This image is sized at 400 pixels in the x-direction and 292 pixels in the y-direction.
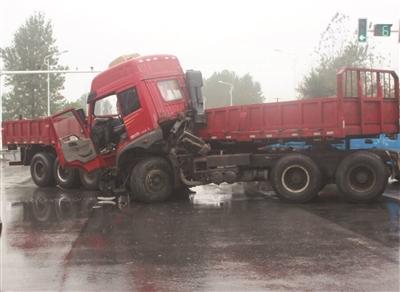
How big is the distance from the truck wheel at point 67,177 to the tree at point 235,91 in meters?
71.4

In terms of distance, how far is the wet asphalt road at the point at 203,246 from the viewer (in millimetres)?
6020

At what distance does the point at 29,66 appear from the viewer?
43.5 meters

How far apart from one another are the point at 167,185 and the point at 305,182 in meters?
3.05

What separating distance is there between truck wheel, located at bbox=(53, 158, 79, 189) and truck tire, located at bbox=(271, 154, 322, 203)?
653 centimetres

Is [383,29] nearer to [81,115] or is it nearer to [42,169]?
[81,115]

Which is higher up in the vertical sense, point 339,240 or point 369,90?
point 369,90

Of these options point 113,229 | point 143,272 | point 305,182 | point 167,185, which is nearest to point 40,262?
point 143,272

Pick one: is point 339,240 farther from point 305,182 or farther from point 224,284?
point 305,182

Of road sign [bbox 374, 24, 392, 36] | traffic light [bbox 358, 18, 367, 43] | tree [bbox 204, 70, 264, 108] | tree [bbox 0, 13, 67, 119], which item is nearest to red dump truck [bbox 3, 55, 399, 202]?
road sign [bbox 374, 24, 392, 36]

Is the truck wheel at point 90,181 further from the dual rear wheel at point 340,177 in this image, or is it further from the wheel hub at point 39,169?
the dual rear wheel at point 340,177

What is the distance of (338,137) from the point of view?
1160cm

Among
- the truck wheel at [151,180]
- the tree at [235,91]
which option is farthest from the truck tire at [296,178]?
the tree at [235,91]

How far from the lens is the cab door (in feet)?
44.6

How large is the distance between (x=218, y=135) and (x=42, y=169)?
22.2 feet
